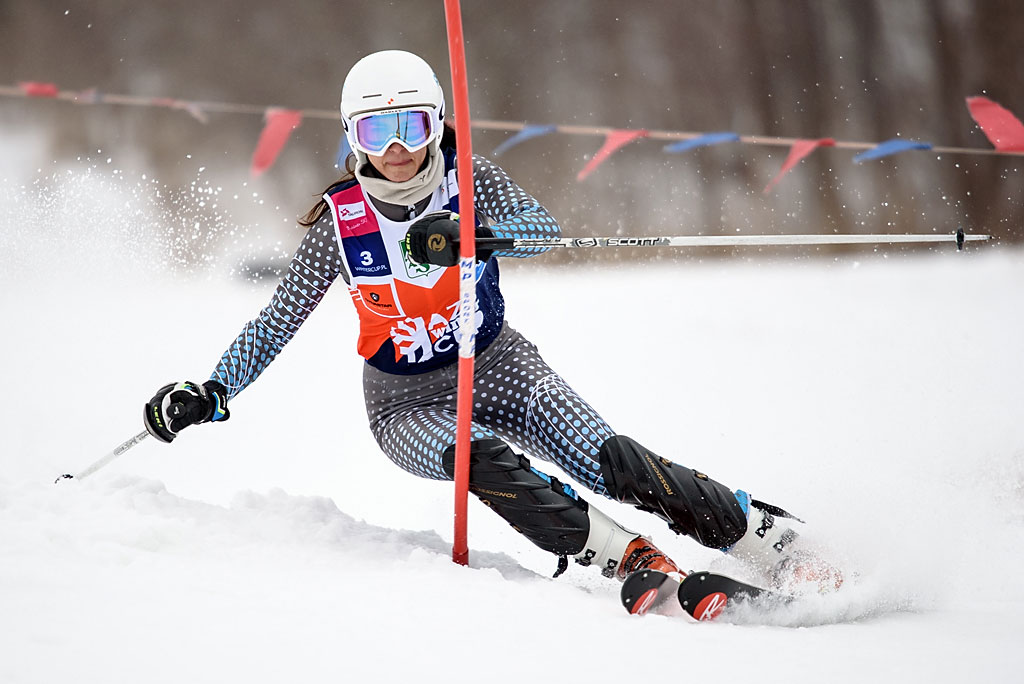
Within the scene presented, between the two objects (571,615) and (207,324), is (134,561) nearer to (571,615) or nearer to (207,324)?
(571,615)

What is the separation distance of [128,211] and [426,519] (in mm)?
2943

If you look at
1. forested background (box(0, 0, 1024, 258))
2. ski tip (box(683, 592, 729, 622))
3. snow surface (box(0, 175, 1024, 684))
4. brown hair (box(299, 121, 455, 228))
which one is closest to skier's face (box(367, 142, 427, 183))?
brown hair (box(299, 121, 455, 228))

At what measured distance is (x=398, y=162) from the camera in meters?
1.86

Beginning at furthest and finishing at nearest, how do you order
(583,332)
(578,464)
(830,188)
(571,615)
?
(830,188)
(583,332)
(578,464)
(571,615)

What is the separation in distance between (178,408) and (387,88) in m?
0.76

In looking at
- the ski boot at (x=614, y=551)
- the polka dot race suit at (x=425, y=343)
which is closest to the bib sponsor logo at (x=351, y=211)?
the polka dot race suit at (x=425, y=343)

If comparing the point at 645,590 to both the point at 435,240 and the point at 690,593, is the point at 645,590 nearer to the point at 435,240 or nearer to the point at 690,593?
the point at 690,593

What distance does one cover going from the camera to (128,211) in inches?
189

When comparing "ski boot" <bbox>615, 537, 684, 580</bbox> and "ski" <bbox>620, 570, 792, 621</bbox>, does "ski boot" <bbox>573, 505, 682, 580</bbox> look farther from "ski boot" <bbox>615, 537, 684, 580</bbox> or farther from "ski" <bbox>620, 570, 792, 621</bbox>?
"ski" <bbox>620, 570, 792, 621</bbox>

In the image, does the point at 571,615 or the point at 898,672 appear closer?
the point at 898,672

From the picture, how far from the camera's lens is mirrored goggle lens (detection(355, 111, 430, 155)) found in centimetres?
182

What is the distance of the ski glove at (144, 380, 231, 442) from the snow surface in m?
0.13

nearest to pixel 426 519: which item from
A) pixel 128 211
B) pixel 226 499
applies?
pixel 226 499

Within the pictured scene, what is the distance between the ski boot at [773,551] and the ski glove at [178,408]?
108 centimetres
